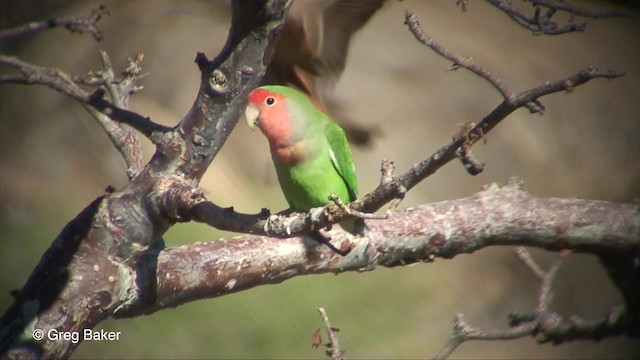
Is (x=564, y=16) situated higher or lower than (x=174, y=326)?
higher

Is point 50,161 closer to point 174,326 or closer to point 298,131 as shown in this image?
A: point 174,326

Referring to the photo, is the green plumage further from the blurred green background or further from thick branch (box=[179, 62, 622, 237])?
the blurred green background

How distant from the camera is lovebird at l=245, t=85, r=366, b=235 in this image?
1959 mm

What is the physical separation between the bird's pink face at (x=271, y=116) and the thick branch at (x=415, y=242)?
0.99 ft

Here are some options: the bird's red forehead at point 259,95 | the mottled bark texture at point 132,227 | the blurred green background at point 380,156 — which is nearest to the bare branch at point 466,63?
the mottled bark texture at point 132,227

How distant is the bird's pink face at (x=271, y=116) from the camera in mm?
1938

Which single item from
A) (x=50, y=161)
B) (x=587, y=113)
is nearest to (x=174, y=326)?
(x=50, y=161)

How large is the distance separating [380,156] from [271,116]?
2220 mm

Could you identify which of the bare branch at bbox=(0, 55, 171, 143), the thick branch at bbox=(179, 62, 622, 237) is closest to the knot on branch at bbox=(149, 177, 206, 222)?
the thick branch at bbox=(179, 62, 622, 237)

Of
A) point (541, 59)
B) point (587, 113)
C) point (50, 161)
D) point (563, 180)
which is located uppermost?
point (50, 161)

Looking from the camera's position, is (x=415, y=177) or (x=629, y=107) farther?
(x=629, y=107)

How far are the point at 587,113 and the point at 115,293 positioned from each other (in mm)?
3240

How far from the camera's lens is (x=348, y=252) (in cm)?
191

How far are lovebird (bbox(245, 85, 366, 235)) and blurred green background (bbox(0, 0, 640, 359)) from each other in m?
1.65
